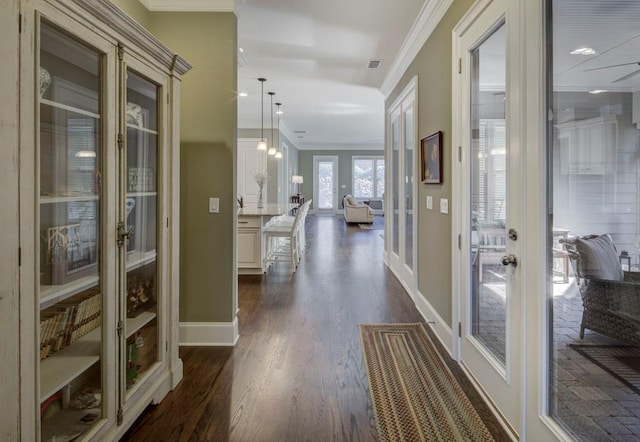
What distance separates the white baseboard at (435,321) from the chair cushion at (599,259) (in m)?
1.47

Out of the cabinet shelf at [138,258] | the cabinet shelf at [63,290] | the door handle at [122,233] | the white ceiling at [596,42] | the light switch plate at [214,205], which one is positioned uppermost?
the white ceiling at [596,42]

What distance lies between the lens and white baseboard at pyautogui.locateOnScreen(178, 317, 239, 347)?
3031 mm

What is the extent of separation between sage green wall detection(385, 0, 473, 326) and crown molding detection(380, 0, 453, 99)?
68mm

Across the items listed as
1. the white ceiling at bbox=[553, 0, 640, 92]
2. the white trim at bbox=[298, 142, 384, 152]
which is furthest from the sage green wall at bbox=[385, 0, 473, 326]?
the white trim at bbox=[298, 142, 384, 152]

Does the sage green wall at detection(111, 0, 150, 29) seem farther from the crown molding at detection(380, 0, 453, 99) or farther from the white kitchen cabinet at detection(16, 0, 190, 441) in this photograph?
the crown molding at detection(380, 0, 453, 99)

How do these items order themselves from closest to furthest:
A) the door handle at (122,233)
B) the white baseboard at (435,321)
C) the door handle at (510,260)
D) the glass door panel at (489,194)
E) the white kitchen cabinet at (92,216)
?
the white kitchen cabinet at (92,216) → the door handle at (122,233) → the door handle at (510,260) → the glass door panel at (489,194) → the white baseboard at (435,321)

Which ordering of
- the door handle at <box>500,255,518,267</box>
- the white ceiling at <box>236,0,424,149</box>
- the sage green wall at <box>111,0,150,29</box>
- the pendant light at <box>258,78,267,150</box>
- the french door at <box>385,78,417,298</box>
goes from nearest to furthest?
the door handle at <box>500,255,518,267</box>
the sage green wall at <box>111,0,150,29</box>
the white ceiling at <box>236,0,424,149</box>
the french door at <box>385,78,417,298</box>
the pendant light at <box>258,78,267,150</box>

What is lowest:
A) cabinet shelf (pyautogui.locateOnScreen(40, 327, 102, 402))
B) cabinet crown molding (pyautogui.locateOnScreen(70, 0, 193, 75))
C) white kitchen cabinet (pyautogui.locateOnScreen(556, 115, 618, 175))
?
cabinet shelf (pyautogui.locateOnScreen(40, 327, 102, 402))

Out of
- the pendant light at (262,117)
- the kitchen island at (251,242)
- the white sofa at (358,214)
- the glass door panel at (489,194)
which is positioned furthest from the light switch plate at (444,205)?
the white sofa at (358,214)

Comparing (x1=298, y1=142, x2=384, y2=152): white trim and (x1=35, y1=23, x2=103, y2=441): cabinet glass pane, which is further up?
(x1=298, y1=142, x2=384, y2=152): white trim

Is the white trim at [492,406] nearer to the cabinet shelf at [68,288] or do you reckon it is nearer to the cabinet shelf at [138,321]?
the cabinet shelf at [138,321]

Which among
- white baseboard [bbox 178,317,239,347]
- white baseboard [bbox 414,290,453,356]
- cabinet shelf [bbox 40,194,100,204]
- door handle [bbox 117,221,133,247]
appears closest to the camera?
cabinet shelf [bbox 40,194,100,204]

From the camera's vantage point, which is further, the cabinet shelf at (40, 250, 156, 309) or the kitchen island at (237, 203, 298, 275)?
the kitchen island at (237, 203, 298, 275)

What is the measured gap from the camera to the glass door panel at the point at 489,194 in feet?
6.92
